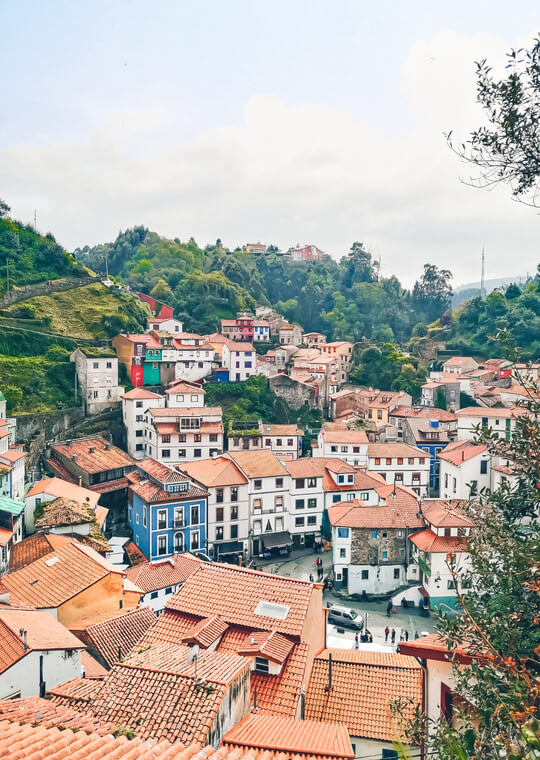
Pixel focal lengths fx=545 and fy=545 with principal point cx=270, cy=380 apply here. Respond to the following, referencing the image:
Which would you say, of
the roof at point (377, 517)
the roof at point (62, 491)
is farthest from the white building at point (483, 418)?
the roof at point (62, 491)

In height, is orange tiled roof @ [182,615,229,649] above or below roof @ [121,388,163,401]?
below

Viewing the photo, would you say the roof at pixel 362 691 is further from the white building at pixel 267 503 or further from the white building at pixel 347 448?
the white building at pixel 347 448

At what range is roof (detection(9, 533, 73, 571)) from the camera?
23.0 m

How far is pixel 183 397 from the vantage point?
4488 centimetres

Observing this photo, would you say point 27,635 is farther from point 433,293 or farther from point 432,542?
point 433,293

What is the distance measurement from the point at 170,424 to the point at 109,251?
7355 cm

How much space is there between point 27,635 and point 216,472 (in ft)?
66.2

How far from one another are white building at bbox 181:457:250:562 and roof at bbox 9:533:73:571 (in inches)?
375

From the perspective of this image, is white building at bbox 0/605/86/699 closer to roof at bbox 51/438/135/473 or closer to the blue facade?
the blue facade

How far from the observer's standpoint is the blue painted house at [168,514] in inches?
1185

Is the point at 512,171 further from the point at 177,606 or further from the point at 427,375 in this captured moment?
the point at 427,375

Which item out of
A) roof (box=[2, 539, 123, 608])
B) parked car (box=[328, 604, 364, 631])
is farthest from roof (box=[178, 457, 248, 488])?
roof (box=[2, 539, 123, 608])

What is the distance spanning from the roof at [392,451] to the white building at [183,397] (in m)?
14.6

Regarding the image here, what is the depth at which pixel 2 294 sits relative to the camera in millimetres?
50750
